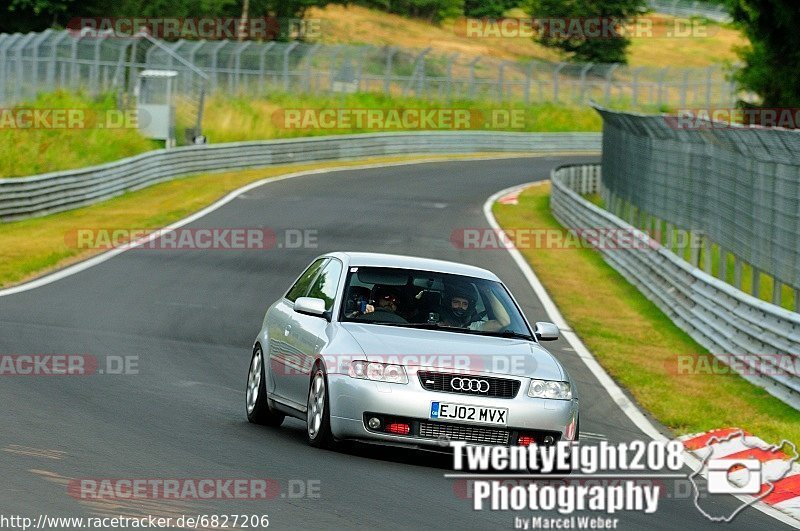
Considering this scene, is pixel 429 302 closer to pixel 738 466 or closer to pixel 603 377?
pixel 738 466

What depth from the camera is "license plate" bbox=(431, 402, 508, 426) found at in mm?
10070

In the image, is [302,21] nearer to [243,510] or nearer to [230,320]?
[230,320]

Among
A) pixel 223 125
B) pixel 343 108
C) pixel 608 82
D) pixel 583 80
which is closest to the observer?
pixel 223 125

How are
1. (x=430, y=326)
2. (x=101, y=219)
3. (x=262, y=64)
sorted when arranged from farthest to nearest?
(x=262, y=64)
(x=101, y=219)
(x=430, y=326)

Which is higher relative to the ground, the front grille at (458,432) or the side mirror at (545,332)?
the side mirror at (545,332)

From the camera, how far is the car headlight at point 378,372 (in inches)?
400

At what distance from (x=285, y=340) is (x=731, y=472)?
3372 millimetres

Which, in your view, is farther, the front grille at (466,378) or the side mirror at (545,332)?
the side mirror at (545,332)

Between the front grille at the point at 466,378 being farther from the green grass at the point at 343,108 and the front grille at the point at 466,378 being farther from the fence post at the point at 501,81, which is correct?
the fence post at the point at 501,81

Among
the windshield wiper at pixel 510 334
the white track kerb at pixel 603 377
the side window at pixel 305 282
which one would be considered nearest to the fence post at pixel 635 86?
the white track kerb at pixel 603 377

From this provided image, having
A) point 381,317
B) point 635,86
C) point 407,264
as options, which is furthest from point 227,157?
point 381,317

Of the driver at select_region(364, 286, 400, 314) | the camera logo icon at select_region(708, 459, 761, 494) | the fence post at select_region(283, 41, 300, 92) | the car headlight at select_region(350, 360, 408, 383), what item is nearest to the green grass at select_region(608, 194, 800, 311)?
the camera logo icon at select_region(708, 459, 761, 494)

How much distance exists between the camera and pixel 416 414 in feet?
33.0

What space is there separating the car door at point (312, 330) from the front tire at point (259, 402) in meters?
0.45
